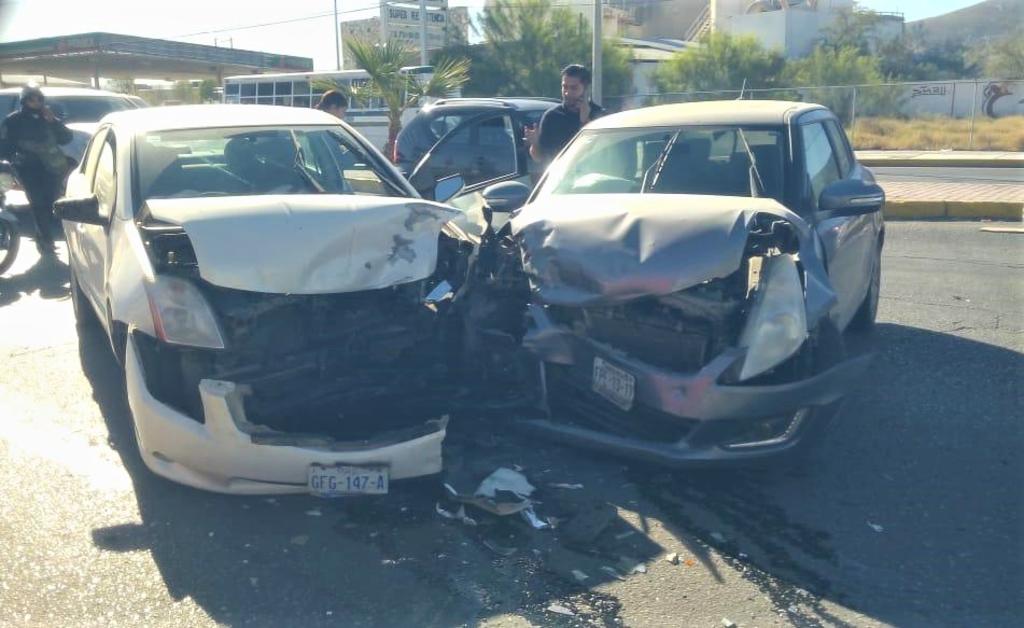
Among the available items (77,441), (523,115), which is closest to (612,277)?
(77,441)

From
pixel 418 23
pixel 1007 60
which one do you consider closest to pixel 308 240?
pixel 418 23

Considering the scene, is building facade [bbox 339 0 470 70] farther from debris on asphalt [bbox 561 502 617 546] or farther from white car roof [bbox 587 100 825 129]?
debris on asphalt [bbox 561 502 617 546]

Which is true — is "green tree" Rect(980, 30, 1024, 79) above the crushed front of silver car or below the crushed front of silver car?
above

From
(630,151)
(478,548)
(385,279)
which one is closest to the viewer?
(478,548)

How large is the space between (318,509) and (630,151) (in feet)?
9.60

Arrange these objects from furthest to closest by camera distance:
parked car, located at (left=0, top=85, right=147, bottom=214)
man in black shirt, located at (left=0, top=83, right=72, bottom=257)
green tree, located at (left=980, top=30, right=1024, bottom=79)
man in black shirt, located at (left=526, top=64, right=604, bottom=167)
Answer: green tree, located at (left=980, top=30, right=1024, bottom=79) < parked car, located at (left=0, top=85, right=147, bottom=214) < man in black shirt, located at (left=0, top=83, right=72, bottom=257) < man in black shirt, located at (left=526, top=64, right=604, bottom=167)

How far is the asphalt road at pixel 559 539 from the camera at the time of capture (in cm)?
360

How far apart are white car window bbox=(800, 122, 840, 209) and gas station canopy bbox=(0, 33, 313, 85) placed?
3198 centimetres

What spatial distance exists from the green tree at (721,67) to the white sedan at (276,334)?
112ft

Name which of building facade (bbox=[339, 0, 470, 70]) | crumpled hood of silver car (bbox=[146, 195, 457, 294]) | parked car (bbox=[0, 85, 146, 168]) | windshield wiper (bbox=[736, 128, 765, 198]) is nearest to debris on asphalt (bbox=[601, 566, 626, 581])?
crumpled hood of silver car (bbox=[146, 195, 457, 294])

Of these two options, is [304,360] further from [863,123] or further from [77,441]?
[863,123]

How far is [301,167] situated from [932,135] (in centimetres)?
2885

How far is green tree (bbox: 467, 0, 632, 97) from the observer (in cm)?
3741

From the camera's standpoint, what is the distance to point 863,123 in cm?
3188
